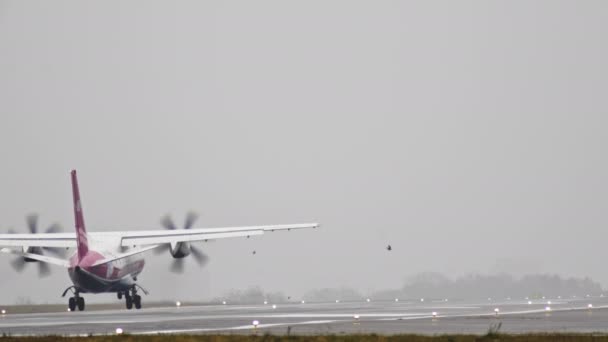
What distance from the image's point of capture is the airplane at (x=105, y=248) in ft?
232

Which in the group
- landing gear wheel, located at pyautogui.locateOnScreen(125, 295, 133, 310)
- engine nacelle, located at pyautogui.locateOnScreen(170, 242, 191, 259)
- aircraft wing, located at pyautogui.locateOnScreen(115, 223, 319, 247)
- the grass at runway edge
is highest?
aircraft wing, located at pyautogui.locateOnScreen(115, 223, 319, 247)

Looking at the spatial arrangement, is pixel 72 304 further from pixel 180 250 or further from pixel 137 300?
pixel 180 250

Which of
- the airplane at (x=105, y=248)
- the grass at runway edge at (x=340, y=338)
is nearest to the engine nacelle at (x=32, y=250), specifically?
the airplane at (x=105, y=248)

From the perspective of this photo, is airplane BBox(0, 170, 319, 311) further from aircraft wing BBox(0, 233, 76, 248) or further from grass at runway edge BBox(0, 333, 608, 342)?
grass at runway edge BBox(0, 333, 608, 342)

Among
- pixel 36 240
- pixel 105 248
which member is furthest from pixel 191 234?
pixel 36 240

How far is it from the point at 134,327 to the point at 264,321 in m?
7.40

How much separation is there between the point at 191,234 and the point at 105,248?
6.34 m

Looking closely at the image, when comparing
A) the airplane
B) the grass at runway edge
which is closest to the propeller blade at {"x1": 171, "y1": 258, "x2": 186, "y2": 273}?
the airplane

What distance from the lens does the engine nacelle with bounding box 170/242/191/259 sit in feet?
251

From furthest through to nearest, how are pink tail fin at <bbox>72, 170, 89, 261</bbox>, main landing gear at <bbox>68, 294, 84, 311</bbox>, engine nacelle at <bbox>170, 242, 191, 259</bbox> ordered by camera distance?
→ 1. engine nacelle at <bbox>170, 242, 191, 259</bbox>
2. main landing gear at <bbox>68, 294, 84, 311</bbox>
3. pink tail fin at <bbox>72, 170, 89, 261</bbox>

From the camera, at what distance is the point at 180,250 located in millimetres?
76875

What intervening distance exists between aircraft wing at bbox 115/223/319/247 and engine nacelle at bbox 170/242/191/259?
719 mm

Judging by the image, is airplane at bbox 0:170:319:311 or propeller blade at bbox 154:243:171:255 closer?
airplane at bbox 0:170:319:311

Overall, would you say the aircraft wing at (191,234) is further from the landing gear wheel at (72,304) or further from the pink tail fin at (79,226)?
the pink tail fin at (79,226)
